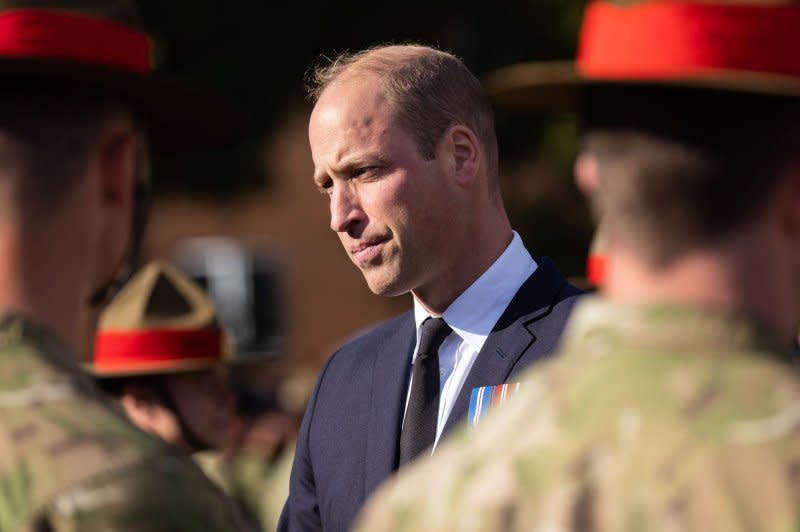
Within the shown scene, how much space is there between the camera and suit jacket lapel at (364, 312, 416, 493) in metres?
3.67

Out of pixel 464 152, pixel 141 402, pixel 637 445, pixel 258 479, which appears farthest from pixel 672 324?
pixel 258 479

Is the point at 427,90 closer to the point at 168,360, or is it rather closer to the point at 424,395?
the point at 424,395

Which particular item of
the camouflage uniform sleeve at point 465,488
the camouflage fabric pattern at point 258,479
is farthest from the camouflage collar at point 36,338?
the camouflage fabric pattern at point 258,479

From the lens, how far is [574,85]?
2.16m

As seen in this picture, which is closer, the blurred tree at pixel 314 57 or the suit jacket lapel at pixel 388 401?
the suit jacket lapel at pixel 388 401

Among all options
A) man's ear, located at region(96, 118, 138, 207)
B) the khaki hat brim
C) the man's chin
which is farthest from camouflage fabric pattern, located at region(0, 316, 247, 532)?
the man's chin

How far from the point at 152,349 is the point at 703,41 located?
4.55 metres

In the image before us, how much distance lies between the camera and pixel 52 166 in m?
2.46

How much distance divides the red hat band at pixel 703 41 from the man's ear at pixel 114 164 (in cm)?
90

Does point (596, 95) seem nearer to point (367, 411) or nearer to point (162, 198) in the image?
point (367, 411)

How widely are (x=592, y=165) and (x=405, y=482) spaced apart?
0.53m

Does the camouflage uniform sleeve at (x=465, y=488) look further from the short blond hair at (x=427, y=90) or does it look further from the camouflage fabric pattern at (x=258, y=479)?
the camouflage fabric pattern at (x=258, y=479)

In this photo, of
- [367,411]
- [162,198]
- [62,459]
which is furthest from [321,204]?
[62,459]

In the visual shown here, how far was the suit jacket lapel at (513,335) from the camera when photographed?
11.9ft
